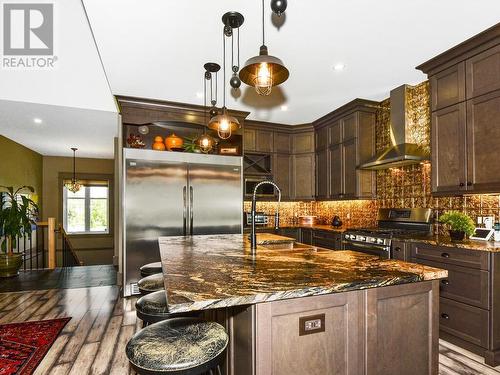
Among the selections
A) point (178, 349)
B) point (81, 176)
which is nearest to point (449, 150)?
point (178, 349)

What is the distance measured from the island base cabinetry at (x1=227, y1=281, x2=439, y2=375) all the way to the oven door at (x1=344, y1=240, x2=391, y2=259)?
1.82 metres

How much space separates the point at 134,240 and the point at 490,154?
13.2ft

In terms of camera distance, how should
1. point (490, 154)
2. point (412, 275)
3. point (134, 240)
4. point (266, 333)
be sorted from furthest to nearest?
point (134, 240)
point (490, 154)
point (412, 275)
point (266, 333)

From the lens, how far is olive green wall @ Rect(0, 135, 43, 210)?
579cm

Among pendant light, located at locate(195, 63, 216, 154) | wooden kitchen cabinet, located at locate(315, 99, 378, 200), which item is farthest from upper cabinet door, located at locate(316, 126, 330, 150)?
pendant light, located at locate(195, 63, 216, 154)

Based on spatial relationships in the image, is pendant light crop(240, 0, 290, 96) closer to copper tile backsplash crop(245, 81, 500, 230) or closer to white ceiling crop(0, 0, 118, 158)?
white ceiling crop(0, 0, 118, 158)

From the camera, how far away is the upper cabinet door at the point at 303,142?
212 inches

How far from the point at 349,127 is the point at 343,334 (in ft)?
12.0

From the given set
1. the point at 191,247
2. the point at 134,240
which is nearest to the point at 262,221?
the point at 134,240

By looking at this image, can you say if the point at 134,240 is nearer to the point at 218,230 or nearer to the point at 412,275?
the point at 218,230

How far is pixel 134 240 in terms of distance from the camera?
3.84 meters

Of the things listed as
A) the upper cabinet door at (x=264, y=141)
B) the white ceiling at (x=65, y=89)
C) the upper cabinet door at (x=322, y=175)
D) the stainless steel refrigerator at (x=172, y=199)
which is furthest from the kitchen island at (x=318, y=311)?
the upper cabinet door at (x=264, y=141)

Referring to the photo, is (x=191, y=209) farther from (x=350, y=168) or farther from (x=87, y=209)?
(x=87, y=209)

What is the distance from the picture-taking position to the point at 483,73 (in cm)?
265
